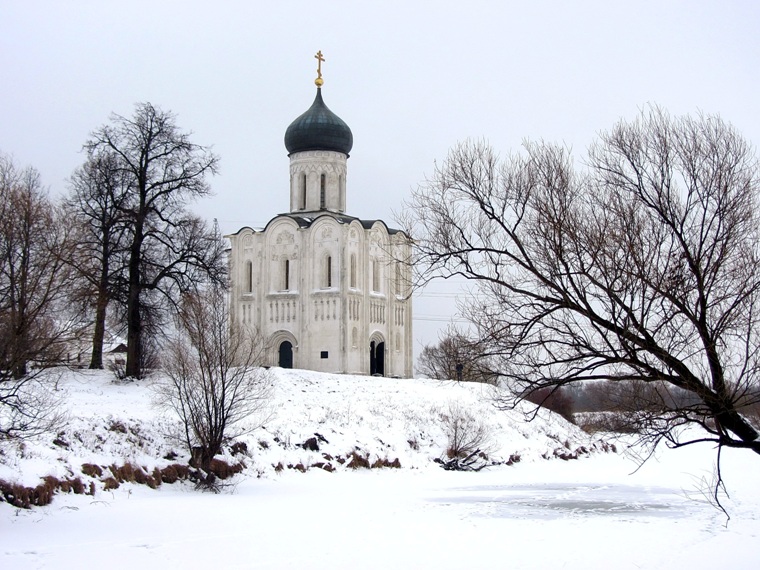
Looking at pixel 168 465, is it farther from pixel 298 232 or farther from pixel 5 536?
pixel 298 232

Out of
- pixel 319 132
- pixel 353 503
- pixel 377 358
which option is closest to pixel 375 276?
pixel 377 358

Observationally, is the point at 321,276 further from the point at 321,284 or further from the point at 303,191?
the point at 303,191

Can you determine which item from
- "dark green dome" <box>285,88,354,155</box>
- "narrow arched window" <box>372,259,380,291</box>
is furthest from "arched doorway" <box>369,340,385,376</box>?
"dark green dome" <box>285,88,354,155</box>

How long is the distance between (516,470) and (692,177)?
744 inches

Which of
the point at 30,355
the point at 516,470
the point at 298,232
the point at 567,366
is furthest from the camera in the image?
the point at 298,232

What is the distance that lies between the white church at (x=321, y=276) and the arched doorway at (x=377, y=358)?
42 millimetres

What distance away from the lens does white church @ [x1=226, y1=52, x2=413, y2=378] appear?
121ft

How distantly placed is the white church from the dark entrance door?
0.04 metres

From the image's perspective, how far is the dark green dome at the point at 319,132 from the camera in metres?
39.1

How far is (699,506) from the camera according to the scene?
1761 cm

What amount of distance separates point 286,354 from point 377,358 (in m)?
3.83

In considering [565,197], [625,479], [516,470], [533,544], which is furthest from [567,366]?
[516,470]

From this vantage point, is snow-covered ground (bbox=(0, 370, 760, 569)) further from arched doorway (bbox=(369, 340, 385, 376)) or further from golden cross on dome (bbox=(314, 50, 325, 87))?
golden cross on dome (bbox=(314, 50, 325, 87))

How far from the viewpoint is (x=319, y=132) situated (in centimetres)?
3909
